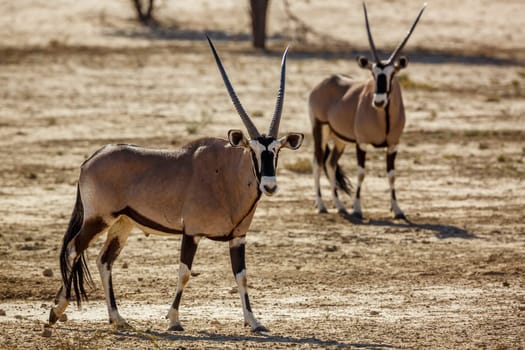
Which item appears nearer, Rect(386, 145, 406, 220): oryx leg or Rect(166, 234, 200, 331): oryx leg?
Rect(166, 234, 200, 331): oryx leg

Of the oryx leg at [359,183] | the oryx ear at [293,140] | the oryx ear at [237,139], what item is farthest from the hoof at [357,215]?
the oryx ear at [237,139]

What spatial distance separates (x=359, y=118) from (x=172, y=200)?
22.2ft

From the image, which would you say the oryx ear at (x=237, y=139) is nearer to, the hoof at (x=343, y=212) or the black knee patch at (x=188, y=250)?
the black knee patch at (x=188, y=250)

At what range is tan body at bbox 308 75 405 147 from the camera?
16.9 meters

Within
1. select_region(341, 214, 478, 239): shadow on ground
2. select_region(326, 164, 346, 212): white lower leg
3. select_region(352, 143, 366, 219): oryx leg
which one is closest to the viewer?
select_region(341, 214, 478, 239): shadow on ground

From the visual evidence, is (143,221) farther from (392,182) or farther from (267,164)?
(392,182)

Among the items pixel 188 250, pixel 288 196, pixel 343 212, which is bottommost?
pixel 288 196

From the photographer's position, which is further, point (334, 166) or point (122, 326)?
point (334, 166)

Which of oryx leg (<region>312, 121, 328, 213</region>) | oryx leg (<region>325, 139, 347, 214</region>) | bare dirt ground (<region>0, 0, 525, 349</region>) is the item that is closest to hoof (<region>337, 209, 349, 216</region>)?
oryx leg (<region>325, 139, 347, 214</region>)

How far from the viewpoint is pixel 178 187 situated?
10.8m

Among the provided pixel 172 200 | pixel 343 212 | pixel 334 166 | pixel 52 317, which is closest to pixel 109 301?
pixel 52 317

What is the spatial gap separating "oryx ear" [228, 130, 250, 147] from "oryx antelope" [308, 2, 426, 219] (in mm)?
6331

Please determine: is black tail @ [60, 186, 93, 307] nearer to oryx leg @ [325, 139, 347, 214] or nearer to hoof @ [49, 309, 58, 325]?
hoof @ [49, 309, 58, 325]

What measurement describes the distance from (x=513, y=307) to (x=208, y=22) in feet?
108
